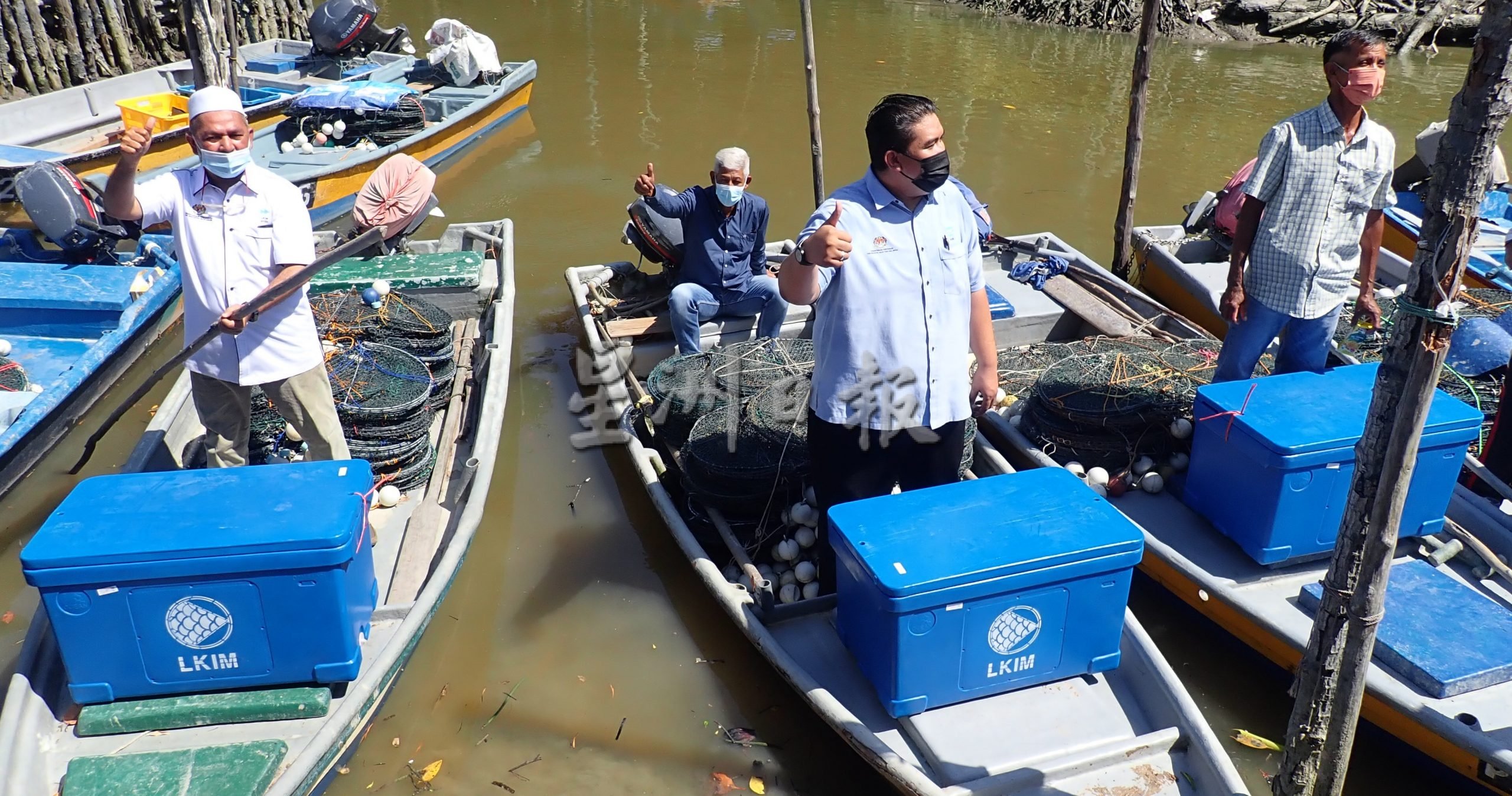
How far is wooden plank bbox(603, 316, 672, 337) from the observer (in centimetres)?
769

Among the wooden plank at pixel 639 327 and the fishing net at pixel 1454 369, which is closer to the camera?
the fishing net at pixel 1454 369

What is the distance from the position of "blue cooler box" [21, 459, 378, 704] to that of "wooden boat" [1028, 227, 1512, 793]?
12.6ft

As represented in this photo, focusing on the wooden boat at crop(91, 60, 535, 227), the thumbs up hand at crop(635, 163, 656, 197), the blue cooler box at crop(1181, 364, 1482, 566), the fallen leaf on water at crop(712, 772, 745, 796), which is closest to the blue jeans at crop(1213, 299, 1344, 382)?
the blue cooler box at crop(1181, 364, 1482, 566)

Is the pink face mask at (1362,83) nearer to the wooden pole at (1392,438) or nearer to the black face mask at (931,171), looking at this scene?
the wooden pole at (1392,438)

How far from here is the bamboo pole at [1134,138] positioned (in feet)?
29.1

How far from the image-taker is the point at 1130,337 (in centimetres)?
742

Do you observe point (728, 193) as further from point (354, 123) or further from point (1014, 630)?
point (354, 123)

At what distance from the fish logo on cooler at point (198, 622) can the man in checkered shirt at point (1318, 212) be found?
4.83 meters

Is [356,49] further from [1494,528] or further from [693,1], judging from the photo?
[1494,528]

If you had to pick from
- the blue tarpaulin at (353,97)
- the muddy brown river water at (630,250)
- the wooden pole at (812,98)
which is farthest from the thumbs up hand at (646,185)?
the blue tarpaulin at (353,97)

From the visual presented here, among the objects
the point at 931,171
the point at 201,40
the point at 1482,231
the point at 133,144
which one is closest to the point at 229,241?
the point at 133,144

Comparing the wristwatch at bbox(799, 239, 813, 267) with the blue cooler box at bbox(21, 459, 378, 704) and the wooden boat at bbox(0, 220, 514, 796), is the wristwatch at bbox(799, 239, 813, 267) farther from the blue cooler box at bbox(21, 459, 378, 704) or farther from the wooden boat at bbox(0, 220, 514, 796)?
the wooden boat at bbox(0, 220, 514, 796)

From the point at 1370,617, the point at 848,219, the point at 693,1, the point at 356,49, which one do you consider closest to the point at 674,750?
the point at 848,219

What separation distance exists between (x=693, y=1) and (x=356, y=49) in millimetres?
10015
